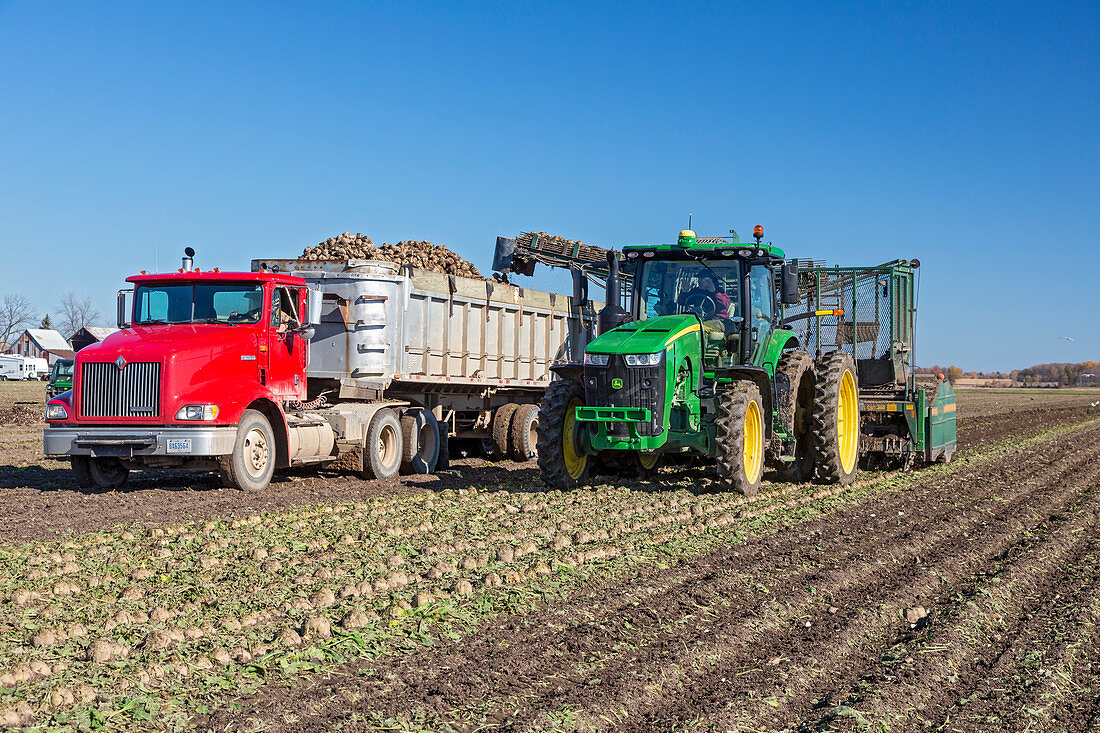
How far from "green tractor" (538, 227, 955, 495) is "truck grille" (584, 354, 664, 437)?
1 cm

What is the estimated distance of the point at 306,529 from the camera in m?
9.05

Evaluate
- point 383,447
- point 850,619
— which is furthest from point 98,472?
point 850,619

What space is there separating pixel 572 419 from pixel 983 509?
4534 mm

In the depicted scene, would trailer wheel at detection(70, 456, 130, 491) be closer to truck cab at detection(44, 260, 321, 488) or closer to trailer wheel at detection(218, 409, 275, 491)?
truck cab at detection(44, 260, 321, 488)

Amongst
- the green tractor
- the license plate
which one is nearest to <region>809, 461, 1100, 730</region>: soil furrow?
the green tractor

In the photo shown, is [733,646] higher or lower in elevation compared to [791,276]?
lower

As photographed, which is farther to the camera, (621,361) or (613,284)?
(613,284)

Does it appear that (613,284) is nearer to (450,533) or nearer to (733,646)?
(450,533)

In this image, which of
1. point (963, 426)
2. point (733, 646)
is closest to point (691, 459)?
point (733, 646)

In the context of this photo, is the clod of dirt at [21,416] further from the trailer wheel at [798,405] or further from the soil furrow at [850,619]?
the soil furrow at [850,619]

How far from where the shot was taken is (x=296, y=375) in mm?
13188

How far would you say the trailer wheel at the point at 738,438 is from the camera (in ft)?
35.5

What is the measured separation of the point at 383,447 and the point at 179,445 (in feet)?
11.8

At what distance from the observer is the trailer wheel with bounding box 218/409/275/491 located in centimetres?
1172
